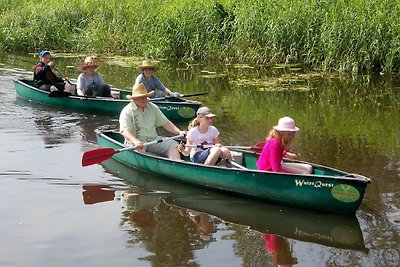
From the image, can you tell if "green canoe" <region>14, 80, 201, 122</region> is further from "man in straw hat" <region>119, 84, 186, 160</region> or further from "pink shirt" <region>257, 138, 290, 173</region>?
"pink shirt" <region>257, 138, 290, 173</region>

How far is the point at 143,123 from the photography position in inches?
346

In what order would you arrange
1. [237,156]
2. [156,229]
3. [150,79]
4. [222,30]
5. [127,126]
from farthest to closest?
[222,30], [150,79], [127,126], [237,156], [156,229]

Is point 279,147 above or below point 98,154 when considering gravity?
above

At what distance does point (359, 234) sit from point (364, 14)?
9538mm

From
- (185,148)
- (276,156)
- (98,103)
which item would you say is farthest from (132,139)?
(98,103)

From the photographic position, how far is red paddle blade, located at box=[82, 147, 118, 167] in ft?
27.6

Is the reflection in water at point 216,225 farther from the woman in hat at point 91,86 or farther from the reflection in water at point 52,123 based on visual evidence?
the woman in hat at point 91,86

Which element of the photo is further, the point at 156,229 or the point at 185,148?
the point at 185,148

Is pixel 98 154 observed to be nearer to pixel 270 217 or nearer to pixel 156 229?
pixel 156 229

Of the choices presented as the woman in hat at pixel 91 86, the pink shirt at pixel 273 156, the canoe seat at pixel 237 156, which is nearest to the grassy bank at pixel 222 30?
the woman in hat at pixel 91 86

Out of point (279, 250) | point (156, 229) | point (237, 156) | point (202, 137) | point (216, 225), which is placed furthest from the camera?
point (237, 156)

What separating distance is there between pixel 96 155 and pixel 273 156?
2.35 meters

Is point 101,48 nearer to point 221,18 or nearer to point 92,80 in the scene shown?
point 221,18

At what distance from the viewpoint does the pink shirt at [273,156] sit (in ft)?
23.4
